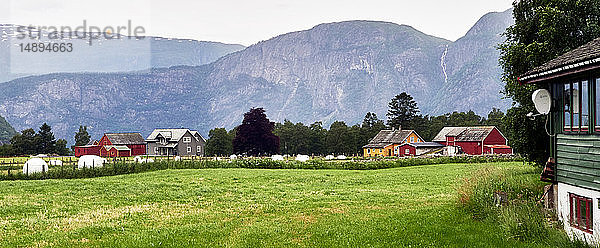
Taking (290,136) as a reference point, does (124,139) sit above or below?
below

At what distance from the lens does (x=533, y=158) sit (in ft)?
71.5

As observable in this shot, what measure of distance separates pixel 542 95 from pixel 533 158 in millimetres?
11418

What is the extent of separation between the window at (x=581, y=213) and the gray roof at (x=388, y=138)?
225 ft

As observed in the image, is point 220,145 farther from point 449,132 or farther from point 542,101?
point 542,101

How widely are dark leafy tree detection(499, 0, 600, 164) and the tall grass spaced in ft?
14.4

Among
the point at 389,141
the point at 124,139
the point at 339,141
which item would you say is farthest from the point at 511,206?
the point at 124,139

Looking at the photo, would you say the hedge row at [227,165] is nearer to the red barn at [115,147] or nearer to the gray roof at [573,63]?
the gray roof at [573,63]

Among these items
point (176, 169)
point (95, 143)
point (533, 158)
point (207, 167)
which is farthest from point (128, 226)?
point (95, 143)

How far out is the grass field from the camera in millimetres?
12469

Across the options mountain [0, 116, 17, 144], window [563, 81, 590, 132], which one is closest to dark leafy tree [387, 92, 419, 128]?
window [563, 81, 590, 132]

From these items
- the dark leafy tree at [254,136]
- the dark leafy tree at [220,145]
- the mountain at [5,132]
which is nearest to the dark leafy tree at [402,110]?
the dark leafy tree at [220,145]

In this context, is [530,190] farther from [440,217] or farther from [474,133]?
[474,133]

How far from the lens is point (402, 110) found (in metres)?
99.5

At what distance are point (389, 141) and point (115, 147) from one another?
4628 cm
